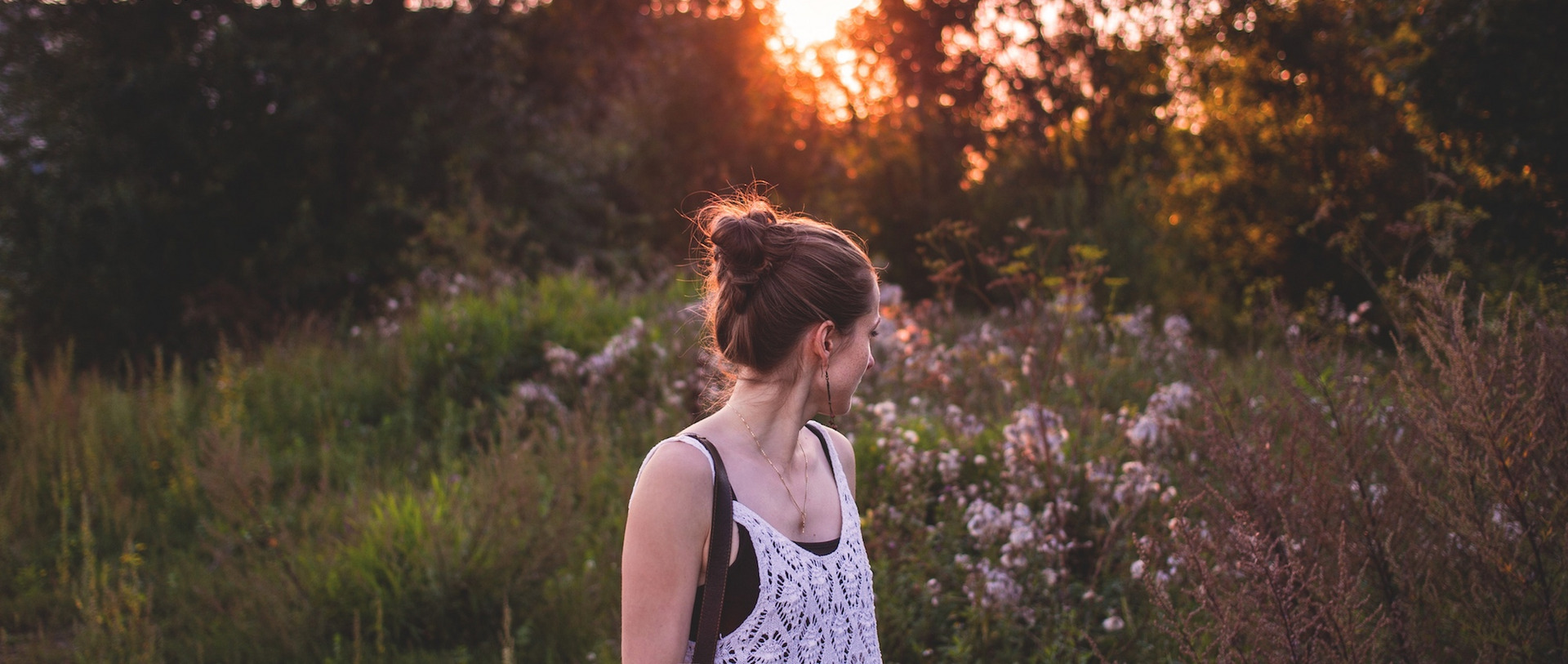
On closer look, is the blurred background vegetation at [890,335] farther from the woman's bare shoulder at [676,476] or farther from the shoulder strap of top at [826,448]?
the woman's bare shoulder at [676,476]

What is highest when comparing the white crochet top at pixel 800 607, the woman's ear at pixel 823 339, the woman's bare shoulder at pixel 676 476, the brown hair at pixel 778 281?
the brown hair at pixel 778 281

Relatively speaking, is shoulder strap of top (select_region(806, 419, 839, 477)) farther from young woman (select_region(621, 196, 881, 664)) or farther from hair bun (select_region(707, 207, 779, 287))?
hair bun (select_region(707, 207, 779, 287))

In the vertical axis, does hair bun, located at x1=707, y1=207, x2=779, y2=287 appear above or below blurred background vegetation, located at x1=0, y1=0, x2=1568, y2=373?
below

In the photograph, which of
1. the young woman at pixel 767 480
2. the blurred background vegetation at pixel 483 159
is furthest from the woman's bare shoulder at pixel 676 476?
the blurred background vegetation at pixel 483 159

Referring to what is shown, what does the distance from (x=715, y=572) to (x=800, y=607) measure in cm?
23

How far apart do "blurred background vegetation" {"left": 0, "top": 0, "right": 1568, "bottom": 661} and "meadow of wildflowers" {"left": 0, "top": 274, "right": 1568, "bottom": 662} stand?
0.10ft

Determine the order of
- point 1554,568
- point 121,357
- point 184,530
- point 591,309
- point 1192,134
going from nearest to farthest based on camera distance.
Answer: 1. point 1554,568
2. point 184,530
3. point 591,309
4. point 121,357
5. point 1192,134

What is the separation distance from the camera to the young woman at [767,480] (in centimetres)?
168

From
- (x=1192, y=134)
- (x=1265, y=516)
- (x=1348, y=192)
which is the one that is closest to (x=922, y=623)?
(x=1265, y=516)

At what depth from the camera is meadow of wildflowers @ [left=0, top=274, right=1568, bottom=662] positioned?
8.20 feet

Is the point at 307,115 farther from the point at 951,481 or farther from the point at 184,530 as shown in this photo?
the point at 951,481

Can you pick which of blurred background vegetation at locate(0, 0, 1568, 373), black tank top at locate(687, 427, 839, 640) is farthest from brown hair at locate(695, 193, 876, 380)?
blurred background vegetation at locate(0, 0, 1568, 373)

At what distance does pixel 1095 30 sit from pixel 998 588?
47.6 feet

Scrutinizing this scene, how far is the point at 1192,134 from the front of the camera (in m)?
13.6
